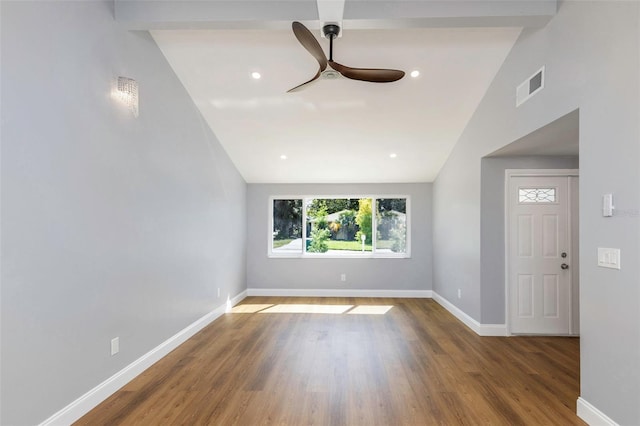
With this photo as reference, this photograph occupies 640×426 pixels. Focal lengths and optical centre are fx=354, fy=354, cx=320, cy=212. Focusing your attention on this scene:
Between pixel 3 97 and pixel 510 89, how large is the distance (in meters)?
4.07

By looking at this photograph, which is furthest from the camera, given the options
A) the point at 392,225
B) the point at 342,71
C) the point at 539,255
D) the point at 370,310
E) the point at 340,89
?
the point at 392,225

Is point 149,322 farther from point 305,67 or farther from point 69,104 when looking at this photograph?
point 305,67

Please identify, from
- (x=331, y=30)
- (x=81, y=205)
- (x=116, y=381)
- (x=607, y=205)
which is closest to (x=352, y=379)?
(x=116, y=381)

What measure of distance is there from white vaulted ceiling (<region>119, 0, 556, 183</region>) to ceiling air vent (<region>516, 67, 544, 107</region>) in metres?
0.47

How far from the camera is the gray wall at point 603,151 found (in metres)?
2.08

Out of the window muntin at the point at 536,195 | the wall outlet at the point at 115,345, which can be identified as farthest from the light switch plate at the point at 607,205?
the wall outlet at the point at 115,345

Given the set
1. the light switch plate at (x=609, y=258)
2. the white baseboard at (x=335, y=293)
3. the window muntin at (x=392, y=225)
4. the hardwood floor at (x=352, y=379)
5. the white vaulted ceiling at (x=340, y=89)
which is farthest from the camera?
the window muntin at (x=392, y=225)

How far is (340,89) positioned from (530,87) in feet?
6.43

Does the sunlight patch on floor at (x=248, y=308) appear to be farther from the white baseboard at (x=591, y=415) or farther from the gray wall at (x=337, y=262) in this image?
the white baseboard at (x=591, y=415)

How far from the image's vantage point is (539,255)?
4.41 m

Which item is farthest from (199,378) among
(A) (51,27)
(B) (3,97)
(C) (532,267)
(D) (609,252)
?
(C) (532,267)

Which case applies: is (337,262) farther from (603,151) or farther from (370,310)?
(603,151)

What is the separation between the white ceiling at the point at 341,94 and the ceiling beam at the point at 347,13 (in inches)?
16.2

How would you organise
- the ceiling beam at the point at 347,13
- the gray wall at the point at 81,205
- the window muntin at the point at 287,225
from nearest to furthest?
the gray wall at the point at 81,205 < the ceiling beam at the point at 347,13 < the window muntin at the point at 287,225
